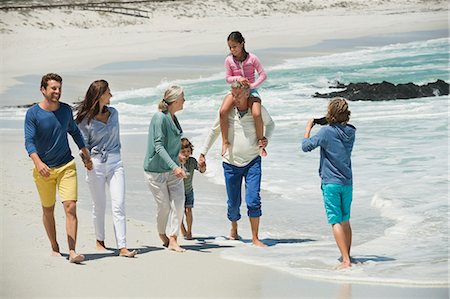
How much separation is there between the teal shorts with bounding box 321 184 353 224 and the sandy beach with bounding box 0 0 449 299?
524 mm

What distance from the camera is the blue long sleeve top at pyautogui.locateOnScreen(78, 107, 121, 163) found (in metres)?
7.05

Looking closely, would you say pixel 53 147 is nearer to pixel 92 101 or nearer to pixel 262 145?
pixel 92 101

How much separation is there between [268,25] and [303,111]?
10.0m

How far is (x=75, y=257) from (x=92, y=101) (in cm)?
92

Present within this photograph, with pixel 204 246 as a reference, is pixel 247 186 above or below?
above

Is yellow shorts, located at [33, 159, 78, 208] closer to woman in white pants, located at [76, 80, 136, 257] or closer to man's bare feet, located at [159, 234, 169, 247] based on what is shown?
woman in white pants, located at [76, 80, 136, 257]

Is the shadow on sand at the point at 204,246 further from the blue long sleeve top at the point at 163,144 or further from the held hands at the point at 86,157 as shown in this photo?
the held hands at the point at 86,157

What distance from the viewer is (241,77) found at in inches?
297

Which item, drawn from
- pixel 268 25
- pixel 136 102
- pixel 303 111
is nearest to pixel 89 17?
pixel 268 25

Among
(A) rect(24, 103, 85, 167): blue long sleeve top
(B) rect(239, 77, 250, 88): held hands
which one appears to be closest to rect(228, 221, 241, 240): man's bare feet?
(B) rect(239, 77, 250, 88): held hands

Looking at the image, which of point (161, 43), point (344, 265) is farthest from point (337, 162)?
point (161, 43)

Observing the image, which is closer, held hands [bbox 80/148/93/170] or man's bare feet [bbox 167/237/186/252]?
held hands [bbox 80/148/93/170]

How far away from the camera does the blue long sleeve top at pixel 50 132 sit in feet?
22.0

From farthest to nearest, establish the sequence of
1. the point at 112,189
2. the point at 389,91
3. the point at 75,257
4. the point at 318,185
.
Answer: the point at 389,91
the point at 318,185
the point at 112,189
the point at 75,257
